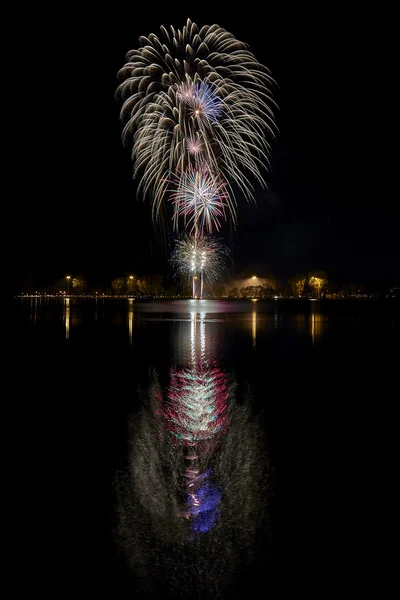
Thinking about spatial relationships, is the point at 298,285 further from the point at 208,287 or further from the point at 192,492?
the point at 192,492

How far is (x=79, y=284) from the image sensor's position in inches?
6683

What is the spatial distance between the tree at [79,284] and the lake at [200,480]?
16169 cm

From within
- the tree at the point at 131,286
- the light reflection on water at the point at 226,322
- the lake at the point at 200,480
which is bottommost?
the lake at the point at 200,480

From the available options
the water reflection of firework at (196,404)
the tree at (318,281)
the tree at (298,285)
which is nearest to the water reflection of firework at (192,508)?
the water reflection of firework at (196,404)

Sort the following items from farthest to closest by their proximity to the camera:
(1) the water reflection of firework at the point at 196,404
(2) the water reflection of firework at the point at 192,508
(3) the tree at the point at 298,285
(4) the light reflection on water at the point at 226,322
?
1. (3) the tree at the point at 298,285
2. (4) the light reflection on water at the point at 226,322
3. (1) the water reflection of firework at the point at 196,404
4. (2) the water reflection of firework at the point at 192,508

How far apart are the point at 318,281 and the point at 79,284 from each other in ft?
269

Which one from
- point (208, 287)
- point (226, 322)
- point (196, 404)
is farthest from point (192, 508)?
point (208, 287)

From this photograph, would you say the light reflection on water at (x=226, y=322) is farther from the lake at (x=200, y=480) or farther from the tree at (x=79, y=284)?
the tree at (x=79, y=284)

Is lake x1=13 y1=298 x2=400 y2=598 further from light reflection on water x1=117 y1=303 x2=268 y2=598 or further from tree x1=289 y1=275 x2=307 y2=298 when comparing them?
tree x1=289 y1=275 x2=307 y2=298

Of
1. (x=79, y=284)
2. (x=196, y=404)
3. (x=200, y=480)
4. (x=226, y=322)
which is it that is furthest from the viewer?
(x=79, y=284)

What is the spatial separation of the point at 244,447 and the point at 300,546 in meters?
2.36

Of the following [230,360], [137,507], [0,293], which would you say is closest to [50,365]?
[230,360]

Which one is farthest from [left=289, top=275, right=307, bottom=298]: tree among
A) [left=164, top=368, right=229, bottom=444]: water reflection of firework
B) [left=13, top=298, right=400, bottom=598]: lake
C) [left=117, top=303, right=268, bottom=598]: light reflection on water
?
[left=117, top=303, right=268, bottom=598]: light reflection on water

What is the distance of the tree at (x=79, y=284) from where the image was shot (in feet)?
553
